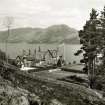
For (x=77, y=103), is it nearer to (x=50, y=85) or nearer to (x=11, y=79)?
(x=50, y=85)

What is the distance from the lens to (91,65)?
29.9 metres

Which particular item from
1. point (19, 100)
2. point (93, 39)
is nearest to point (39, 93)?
point (19, 100)

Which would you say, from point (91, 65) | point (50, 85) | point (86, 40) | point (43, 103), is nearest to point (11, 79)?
point (50, 85)

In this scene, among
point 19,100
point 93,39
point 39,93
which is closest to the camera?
point 19,100

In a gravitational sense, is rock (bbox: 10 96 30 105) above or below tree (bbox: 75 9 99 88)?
below

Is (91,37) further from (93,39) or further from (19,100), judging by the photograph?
(19,100)

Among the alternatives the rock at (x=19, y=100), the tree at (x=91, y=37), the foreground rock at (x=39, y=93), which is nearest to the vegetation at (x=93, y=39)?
the tree at (x=91, y=37)

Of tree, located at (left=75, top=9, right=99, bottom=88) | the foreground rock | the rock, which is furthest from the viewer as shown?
tree, located at (left=75, top=9, right=99, bottom=88)

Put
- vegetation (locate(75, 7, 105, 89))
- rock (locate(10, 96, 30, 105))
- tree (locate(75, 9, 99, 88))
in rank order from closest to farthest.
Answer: rock (locate(10, 96, 30, 105)), vegetation (locate(75, 7, 105, 89)), tree (locate(75, 9, 99, 88))

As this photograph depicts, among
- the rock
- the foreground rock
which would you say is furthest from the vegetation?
the rock

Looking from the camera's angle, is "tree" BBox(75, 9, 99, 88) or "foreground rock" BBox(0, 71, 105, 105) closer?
"foreground rock" BBox(0, 71, 105, 105)

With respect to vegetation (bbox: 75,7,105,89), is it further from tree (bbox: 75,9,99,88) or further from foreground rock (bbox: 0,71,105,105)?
foreground rock (bbox: 0,71,105,105)

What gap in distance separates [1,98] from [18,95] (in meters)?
0.42

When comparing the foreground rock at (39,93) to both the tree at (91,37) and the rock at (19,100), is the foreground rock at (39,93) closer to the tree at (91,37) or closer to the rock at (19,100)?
the rock at (19,100)
